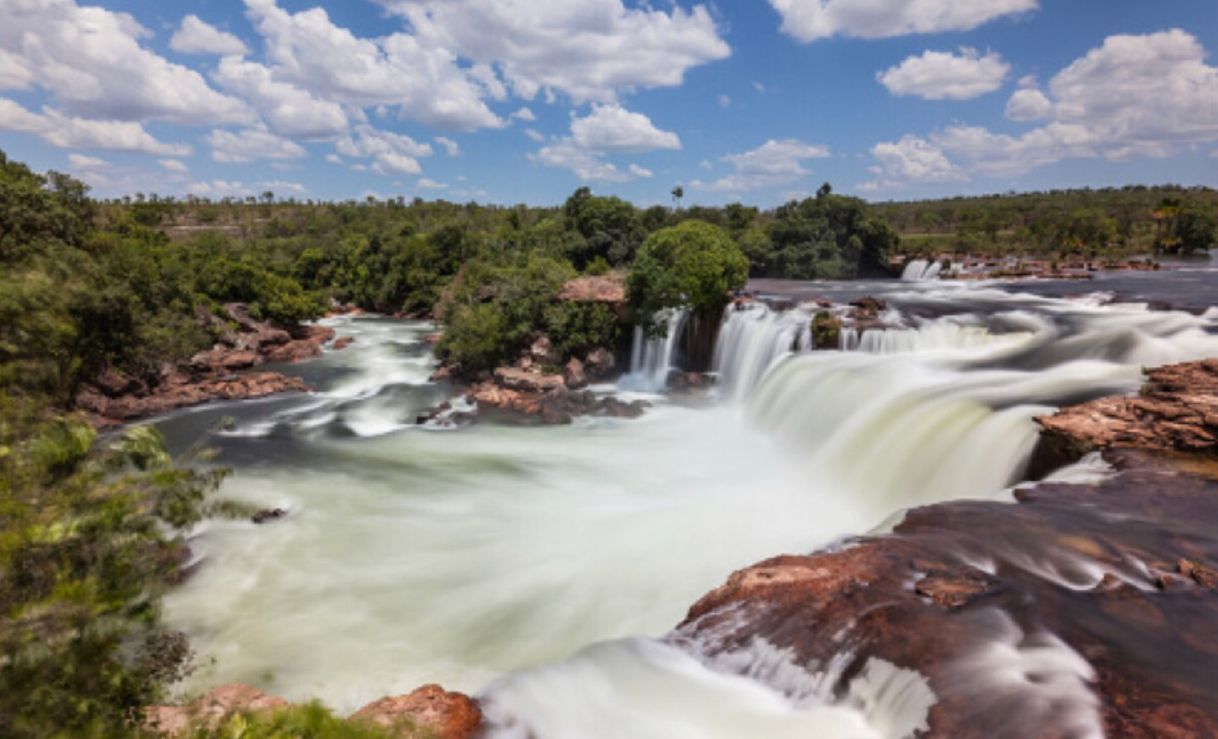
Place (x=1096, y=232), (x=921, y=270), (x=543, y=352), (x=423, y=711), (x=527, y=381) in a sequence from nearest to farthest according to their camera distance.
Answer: (x=423, y=711)
(x=527, y=381)
(x=543, y=352)
(x=921, y=270)
(x=1096, y=232)

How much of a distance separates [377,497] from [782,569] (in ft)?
42.7

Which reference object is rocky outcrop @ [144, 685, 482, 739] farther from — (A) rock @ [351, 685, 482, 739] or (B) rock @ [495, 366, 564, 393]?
(B) rock @ [495, 366, 564, 393]

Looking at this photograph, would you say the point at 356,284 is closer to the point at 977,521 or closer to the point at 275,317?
the point at 275,317

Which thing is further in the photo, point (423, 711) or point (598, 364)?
point (598, 364)

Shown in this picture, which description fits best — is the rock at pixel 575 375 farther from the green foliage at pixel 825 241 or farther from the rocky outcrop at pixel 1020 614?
the green foliage at pixel 825 241

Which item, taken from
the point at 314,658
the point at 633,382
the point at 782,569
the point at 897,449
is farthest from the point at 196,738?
the point at 633,382

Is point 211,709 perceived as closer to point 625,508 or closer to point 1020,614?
point 1020,614

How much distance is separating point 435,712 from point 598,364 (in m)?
24.8

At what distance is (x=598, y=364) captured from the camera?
31.3 m

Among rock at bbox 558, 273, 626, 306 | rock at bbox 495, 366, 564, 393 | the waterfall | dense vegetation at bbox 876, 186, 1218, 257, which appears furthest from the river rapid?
dense vegetation at bbox 876, 186, 1218, 257

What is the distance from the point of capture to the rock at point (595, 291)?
31688 millimetres

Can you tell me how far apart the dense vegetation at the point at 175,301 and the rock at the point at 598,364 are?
673mm

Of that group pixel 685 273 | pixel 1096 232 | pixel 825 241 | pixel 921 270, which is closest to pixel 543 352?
pixel 685 273

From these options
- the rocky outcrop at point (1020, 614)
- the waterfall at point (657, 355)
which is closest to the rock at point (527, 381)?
the waterfall at point (657, 355)
